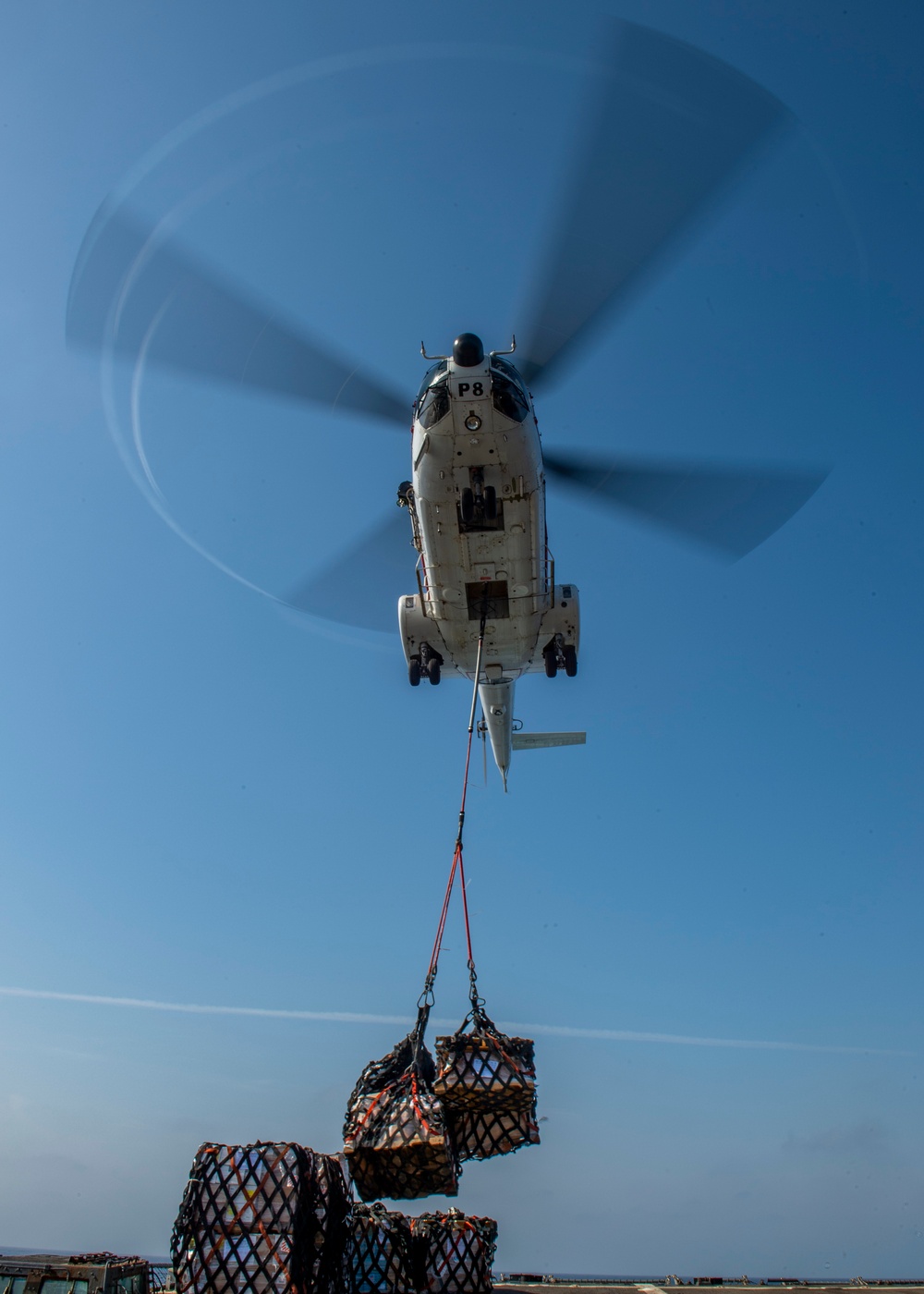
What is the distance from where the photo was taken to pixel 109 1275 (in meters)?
6.70

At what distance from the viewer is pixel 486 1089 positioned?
23.1ft

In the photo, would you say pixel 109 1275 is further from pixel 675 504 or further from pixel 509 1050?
pixel 675 504

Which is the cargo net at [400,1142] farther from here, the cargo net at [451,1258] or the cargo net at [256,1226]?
the cargo net at [451,1258]

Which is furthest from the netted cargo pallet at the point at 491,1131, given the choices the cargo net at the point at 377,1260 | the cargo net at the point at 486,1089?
the cargo net at the point at 377,1260

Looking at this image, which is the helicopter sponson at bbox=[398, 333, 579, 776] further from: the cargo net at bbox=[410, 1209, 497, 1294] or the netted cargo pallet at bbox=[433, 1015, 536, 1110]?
the cargo net at bbox=[410, 1209, 497, 1294]

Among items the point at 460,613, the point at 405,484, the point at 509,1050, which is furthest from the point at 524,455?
the point at 509,1050

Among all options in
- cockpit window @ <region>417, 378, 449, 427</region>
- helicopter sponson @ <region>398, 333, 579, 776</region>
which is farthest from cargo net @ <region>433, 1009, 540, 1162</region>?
cockpit window @ <region>417, 378, 449, 427</region>

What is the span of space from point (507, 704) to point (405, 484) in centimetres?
524

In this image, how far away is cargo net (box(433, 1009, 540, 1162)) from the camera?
708 cm

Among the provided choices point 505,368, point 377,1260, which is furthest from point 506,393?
point 377,1260

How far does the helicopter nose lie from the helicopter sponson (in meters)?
0.01

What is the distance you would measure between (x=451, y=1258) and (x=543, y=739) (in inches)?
398

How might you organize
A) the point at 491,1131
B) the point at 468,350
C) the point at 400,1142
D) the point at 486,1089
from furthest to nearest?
1. the point at 468,350
2. the point at 491,1131
3. the point at 486,1089
4. the point at 400,1142

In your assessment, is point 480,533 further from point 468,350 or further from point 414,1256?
point 414,1256
